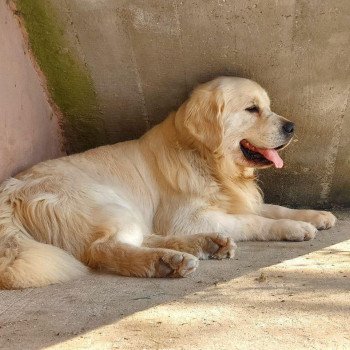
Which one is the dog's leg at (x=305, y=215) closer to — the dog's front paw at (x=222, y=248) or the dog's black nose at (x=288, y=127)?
the dog's black nose at (x=288, y=127)

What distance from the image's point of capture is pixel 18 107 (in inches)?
177

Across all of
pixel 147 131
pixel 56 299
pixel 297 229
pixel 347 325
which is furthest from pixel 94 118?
pixel 347 325

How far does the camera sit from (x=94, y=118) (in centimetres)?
505

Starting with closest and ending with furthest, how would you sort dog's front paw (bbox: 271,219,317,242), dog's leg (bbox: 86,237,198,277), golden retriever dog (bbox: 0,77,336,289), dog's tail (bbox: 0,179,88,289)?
dog's tail (bbox: 0,179,88,289) → dog's leg (bbox: 86,237,198,277) → golden retriever dog (bbox: 0,77,336,289) → dog's front paw (bbox: 271,219,317,242)

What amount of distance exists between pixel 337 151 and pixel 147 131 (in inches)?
59.9

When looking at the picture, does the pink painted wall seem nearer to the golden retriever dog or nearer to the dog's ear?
the golden retriever dog

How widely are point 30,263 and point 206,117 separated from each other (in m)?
1.73

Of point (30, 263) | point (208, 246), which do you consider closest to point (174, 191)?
point (208, 246)

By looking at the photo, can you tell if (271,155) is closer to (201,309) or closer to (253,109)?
(253,109)

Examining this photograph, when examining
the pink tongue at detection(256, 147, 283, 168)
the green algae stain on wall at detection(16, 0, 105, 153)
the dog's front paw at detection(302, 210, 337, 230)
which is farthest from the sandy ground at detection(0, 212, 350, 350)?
the green algae stain on wall at detection(16, 0, 105, 153)

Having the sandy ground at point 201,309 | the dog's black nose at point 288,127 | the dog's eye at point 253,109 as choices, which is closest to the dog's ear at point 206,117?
the dog's eye at point 253,109

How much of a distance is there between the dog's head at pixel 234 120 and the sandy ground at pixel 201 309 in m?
1.03

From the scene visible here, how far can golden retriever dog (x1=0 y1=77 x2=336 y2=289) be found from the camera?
3.68m

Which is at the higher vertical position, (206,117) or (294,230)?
(206,117)
